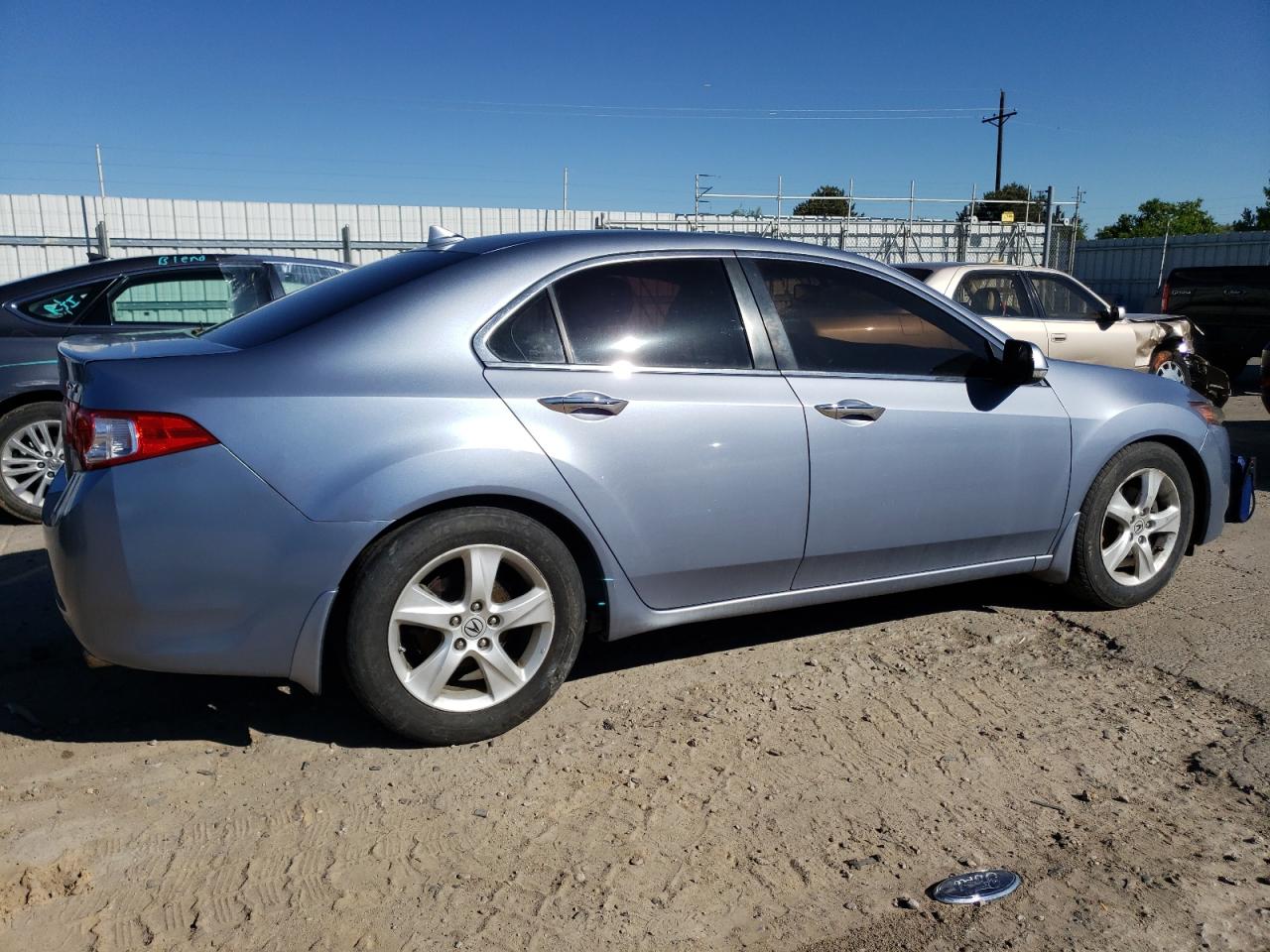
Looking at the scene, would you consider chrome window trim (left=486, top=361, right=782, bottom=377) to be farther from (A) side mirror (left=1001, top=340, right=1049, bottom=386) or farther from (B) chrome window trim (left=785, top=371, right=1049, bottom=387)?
(A) side mirror (left=1001, top=340, right=1049, bottom=386)

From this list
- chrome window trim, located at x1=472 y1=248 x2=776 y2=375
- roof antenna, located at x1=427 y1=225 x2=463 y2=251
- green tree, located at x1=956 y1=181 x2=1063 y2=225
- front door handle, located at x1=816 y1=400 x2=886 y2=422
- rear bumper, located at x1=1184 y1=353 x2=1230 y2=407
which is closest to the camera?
chrome window trim, located at x1=472 y1=248 x2=776 y2=375

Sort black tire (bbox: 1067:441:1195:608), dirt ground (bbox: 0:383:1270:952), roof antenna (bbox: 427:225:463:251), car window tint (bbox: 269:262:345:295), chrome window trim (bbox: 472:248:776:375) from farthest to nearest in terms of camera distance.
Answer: car window tint (bbox: 269:262:345:295), black tire (bbox: 1067:441:1195:608), roof antenna (bbox: 427:225:463:251), chrome window trim (bbox: 472:248:776:375), dirt ground (bbox: 0:383:1270:952)

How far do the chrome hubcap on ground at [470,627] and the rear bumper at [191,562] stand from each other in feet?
0.88

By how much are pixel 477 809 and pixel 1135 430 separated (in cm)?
320

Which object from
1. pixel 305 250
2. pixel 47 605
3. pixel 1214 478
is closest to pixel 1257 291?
pixel 1214 478

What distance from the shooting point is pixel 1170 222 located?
57.0m

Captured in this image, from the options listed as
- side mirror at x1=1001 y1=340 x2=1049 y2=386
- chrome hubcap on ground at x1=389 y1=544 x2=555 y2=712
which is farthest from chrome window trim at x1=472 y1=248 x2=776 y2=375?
side mirror at x1=1001 y1=340 x2=1049 y2=386

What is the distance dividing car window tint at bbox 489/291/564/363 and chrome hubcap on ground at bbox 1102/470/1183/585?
8.51ft

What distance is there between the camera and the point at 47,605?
485 centimetres

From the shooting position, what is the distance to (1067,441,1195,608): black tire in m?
4.53

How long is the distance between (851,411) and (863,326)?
45cm

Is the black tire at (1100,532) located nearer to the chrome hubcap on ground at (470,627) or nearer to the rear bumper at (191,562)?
the chrome hubcap on ground at (470,627)

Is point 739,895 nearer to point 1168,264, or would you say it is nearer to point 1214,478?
point 1214,478

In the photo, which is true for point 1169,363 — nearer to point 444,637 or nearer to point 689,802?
point 689,802
